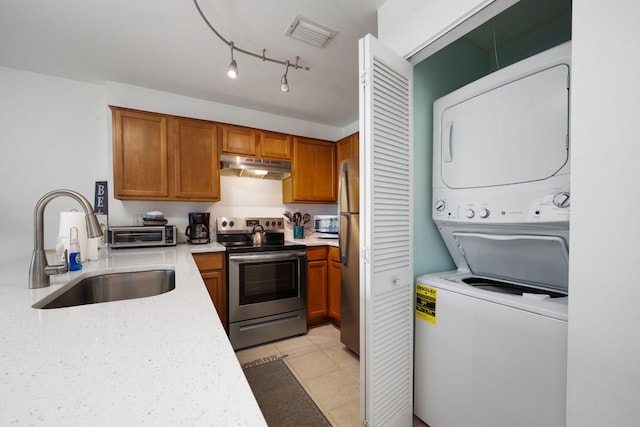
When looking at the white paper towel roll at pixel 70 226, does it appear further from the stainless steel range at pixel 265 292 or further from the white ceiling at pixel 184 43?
the white ceiling at pixel 184 43

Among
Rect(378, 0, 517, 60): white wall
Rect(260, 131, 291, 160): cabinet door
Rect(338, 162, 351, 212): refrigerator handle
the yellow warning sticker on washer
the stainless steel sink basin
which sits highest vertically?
Rect(378, 0, 517, 60): white wall

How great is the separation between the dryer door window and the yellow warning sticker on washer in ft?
2.03

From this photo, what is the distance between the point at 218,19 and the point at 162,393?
2.02m

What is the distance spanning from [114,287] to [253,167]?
1741mm

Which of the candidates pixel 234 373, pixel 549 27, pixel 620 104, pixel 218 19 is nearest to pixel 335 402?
pixel 234 373

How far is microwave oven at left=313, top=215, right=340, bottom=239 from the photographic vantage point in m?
3.10

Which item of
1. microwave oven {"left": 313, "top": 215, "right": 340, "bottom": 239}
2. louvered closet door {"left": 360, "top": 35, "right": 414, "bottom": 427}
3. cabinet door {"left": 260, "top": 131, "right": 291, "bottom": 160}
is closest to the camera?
louvered closet door {"left": 360, "top": 35, "right": 414, "bottom": 427}

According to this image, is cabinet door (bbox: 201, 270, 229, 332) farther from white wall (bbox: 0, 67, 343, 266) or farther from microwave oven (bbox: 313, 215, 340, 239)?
microwave oven (bbox: 313, 215, 340, 239)

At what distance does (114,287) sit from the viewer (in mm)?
1365

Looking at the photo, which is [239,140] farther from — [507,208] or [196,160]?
[507,208]

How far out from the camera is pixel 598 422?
778 mm

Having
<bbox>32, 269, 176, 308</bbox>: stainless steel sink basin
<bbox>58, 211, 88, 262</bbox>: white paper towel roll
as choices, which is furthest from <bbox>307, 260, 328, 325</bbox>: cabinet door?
<bbox>58, 211, 88, 262</bbox>: white paper towel roll

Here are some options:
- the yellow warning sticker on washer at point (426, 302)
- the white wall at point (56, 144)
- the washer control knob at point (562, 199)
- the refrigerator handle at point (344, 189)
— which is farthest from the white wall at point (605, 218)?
the white wall at point (56, 144)

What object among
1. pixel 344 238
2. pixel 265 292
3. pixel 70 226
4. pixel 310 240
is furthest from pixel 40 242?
pixel 310 240
